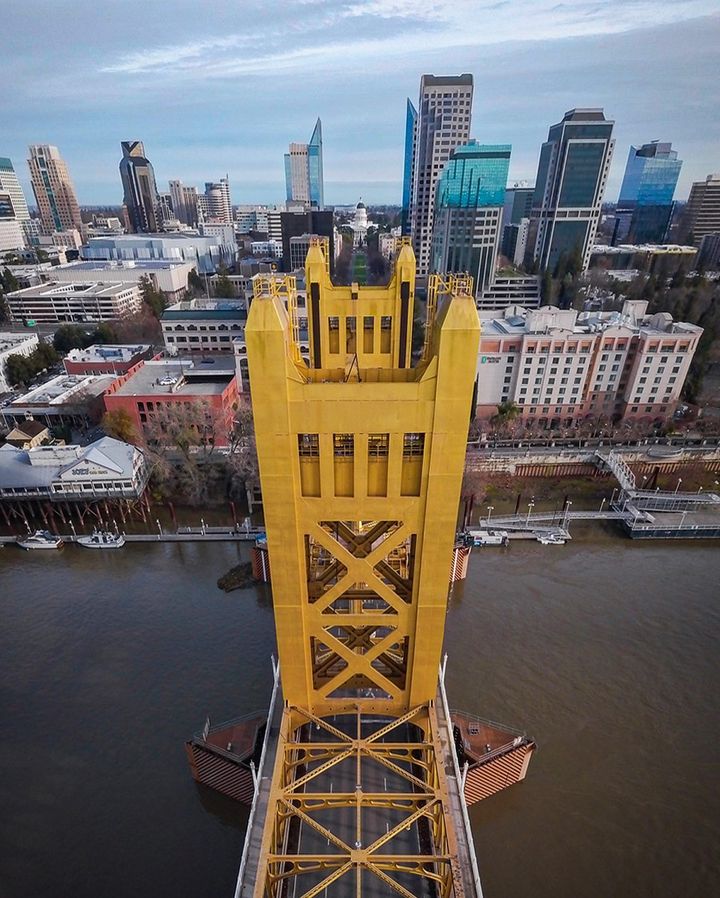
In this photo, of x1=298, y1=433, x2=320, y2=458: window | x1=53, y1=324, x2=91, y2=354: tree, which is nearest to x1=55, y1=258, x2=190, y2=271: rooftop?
x1=53, y1=324, x2=91, y2=354: tree

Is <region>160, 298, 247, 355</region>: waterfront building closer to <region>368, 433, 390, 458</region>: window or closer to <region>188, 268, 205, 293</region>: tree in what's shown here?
<region>188, 268, 205, 293</region>: tree

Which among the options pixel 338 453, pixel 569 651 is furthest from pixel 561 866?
pixel 338 453

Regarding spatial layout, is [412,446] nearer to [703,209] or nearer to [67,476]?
[67,476]

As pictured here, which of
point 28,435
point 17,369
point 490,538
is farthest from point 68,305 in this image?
point 490,538

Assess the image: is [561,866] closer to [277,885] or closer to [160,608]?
[277,885]

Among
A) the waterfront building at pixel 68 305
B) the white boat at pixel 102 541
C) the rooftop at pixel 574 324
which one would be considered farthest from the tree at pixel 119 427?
the waterfront building at pixel 68 305

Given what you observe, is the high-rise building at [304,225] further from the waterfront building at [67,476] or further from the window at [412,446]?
the window at [412,446]
